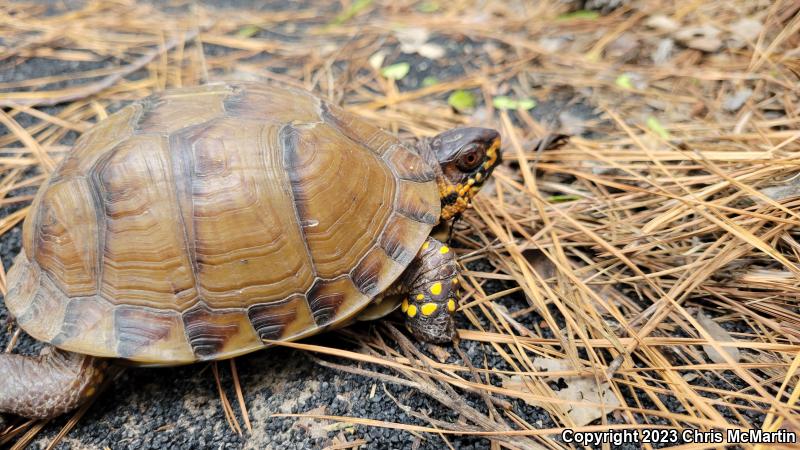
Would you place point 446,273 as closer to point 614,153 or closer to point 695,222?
point 695,222

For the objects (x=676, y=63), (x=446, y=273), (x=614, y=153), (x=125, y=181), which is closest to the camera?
(x=125, y=181)

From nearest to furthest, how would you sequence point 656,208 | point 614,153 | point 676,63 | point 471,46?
point 656,208
point 614,153
point 676,63
point 471,46

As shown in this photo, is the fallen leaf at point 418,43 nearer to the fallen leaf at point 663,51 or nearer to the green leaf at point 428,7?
the green leaf at point 428,7

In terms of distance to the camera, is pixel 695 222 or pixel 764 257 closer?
pixel 764 257

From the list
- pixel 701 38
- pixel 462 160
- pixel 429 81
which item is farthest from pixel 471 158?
pixel 701 38

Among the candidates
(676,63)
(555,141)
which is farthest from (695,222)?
(676,63)

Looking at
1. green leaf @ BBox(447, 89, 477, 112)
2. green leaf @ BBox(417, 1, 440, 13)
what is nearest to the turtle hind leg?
green leaf @ BBox(447, 89, 477, 112)

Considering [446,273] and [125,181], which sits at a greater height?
[125,181]

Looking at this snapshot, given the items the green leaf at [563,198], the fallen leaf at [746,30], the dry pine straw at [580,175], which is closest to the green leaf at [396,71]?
the dry pine straw at [580,175]
